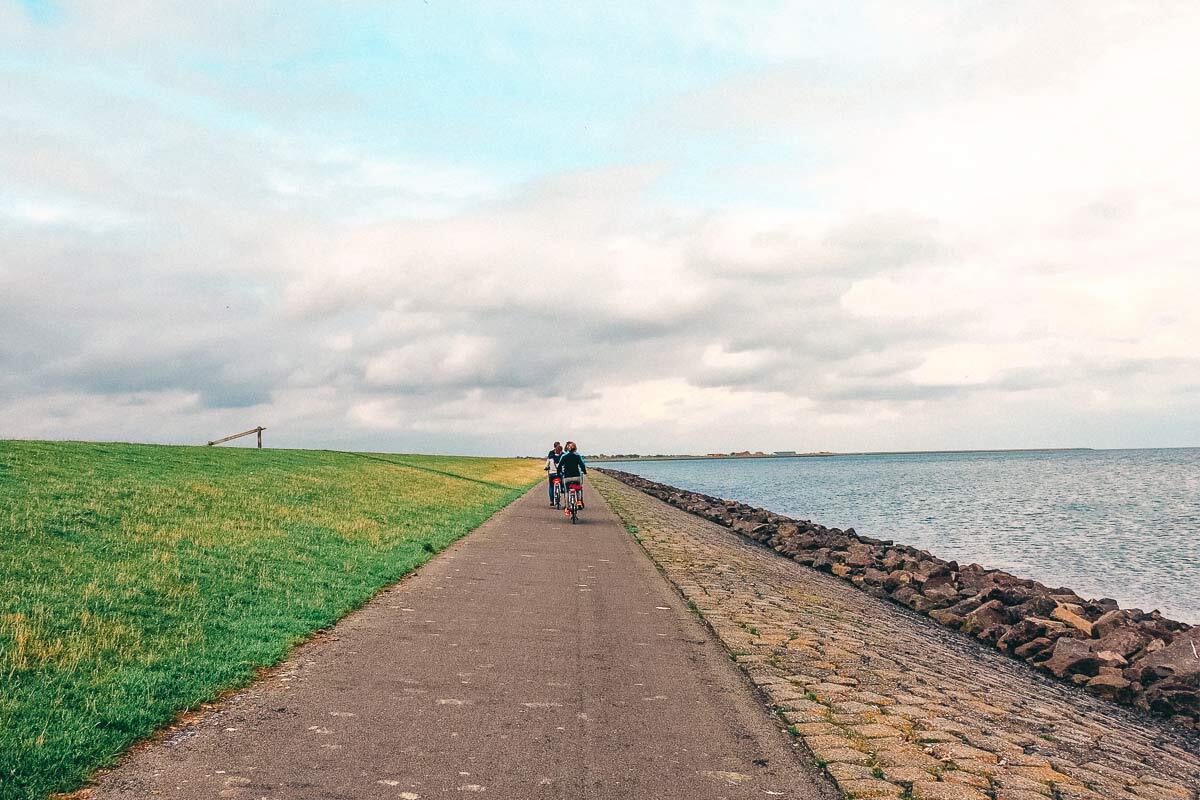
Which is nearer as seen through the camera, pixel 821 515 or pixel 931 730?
pixel 931 730

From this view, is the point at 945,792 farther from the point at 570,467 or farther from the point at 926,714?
the point at 570,467

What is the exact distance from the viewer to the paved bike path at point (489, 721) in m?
4.61

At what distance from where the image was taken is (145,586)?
9414 millimetres

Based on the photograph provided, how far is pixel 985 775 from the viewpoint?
530 centimetres

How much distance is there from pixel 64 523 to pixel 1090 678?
15.6m

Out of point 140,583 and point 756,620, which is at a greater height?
point 140,583

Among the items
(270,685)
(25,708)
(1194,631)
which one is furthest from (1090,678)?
(25,708)

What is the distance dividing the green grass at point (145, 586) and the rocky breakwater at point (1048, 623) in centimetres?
1021

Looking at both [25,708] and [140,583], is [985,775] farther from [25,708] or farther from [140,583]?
[140,583]

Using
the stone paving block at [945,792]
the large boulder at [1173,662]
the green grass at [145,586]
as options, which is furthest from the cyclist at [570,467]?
the stone paving block at [945,792]

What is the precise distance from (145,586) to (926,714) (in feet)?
27.9

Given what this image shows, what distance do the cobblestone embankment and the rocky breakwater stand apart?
479mm

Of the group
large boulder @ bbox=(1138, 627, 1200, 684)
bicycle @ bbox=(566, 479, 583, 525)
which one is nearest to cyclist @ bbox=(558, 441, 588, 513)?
bicycle @ bbox=(566, 479, 583, 525)

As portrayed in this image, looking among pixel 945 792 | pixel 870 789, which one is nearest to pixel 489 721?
pixel 870 789
